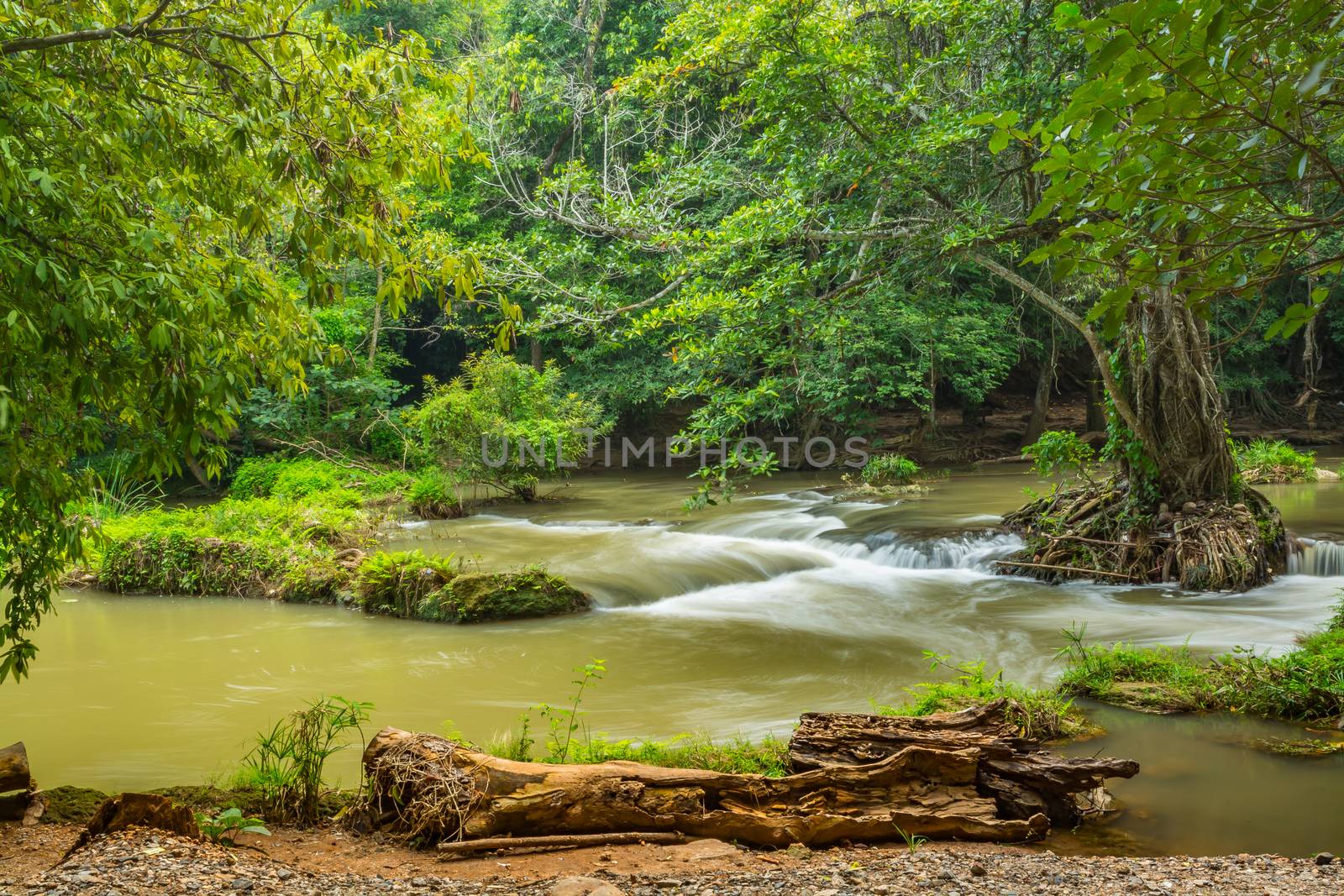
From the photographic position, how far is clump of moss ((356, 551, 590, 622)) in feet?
33.8

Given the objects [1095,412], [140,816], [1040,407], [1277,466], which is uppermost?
[1040,407]

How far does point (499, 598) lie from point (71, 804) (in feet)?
18.9

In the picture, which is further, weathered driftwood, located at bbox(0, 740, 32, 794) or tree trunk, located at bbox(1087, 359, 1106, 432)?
tree trunk, located at bbox(1087, 359, 1106, 432)

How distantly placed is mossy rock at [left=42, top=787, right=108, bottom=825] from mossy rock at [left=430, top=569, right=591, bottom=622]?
17.7 ft

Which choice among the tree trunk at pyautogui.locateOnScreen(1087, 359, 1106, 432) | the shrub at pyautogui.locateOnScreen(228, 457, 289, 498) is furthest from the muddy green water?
the tree trunk at pyautogui.locateOnScreen(1087, 359, 1106, 432)

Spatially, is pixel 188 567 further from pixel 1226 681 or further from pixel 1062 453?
pixel 1226 681

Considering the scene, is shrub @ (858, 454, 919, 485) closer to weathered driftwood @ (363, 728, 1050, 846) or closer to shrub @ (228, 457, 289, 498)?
shrub @ (228, 457, 289, 498)

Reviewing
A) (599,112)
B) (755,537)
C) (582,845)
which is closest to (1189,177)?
(582,845)

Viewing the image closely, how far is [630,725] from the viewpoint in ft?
22.7

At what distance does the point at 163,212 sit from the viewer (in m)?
4.81

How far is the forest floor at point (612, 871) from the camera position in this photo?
3500 mm

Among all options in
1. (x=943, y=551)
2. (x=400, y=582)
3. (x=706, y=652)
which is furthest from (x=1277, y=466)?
(x=400, y=582)

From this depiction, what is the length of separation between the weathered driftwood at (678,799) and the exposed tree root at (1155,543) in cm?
705

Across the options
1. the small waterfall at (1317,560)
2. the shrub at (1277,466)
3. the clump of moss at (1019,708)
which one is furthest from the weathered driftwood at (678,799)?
the shrub at (1277,466)
